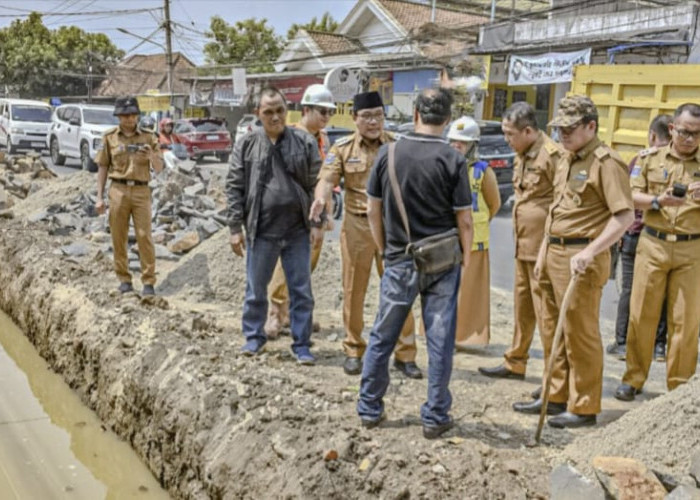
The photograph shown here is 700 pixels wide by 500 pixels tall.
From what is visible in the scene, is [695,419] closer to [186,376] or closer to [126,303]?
[186,376]

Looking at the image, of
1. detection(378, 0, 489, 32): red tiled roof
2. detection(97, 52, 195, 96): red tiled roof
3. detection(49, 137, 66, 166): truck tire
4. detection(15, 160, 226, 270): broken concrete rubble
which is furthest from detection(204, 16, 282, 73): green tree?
detection(15, 160, 226, 270): broken concrete rubble

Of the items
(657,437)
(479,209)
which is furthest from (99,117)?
(657,437)

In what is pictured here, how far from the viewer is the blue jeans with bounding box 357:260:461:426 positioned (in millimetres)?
3547

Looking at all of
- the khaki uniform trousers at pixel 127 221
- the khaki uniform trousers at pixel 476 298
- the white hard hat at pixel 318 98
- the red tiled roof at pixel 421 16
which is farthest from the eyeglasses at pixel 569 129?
the red tiled roof at pixel 421 16

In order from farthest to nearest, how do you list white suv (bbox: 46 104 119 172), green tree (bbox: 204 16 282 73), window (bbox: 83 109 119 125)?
green tree (bbox: 204 16 282 73), window (bbox: 83 109 119 125), white suv (bbox: 46 104 119 172)

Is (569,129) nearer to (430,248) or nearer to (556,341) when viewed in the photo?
(430,248)

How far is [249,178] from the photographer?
4848mm

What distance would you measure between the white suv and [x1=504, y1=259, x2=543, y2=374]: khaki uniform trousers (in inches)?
589

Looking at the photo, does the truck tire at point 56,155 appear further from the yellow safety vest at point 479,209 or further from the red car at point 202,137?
the yellow safety vest at point 479,209

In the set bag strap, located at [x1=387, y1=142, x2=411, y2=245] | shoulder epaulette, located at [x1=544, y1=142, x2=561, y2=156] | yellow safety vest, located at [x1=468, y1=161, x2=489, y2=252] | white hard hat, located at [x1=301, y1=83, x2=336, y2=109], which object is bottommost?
yellow safety vest, located at [x1=468, y1=161, x2=489, y2=252]

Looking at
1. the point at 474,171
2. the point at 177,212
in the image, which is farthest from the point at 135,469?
the point at 177,212

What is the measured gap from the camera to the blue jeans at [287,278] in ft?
16.0

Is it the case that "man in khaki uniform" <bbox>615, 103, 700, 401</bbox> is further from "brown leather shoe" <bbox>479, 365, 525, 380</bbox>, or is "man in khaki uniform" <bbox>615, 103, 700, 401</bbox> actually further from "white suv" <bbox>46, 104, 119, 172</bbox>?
"white suv" <bbox>46, 104, 119, 172</bbox>

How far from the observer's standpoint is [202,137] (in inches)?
984
